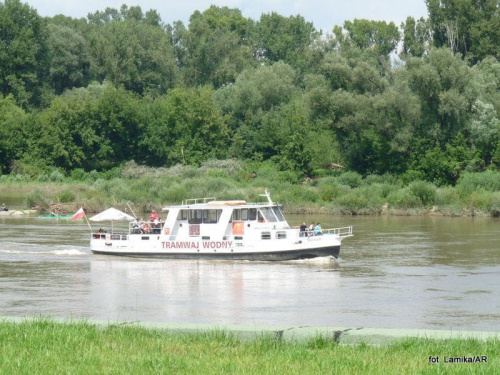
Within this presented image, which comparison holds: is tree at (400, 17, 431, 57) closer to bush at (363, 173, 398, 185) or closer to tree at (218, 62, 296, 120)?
tree at (218, 62, 296, 120)

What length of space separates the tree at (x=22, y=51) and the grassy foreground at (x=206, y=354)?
10435cm

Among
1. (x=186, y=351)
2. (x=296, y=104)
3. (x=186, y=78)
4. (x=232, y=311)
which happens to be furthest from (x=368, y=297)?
(x=186, y=78)

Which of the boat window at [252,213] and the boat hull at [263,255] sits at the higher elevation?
the boat window at [252,213]

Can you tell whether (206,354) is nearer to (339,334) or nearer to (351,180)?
(339,334)

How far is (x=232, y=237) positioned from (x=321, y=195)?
1251 inches

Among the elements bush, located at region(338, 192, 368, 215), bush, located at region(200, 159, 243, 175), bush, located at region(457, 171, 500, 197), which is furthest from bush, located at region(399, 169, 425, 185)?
bush, located at region(200, 159, 243, 175)

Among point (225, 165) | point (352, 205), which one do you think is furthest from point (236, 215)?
point (225, 165)

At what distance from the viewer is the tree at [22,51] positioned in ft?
382

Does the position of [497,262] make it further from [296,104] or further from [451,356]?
[296,104]

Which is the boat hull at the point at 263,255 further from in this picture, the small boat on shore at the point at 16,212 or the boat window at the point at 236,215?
the small boat on shore at the point at 16,212

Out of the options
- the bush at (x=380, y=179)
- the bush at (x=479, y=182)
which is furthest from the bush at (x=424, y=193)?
the bush at (x=380, y=179)

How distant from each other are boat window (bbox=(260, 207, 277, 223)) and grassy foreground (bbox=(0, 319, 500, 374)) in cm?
2711

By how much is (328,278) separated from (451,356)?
2314 centimetres

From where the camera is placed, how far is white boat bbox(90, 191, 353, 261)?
42.4 m
